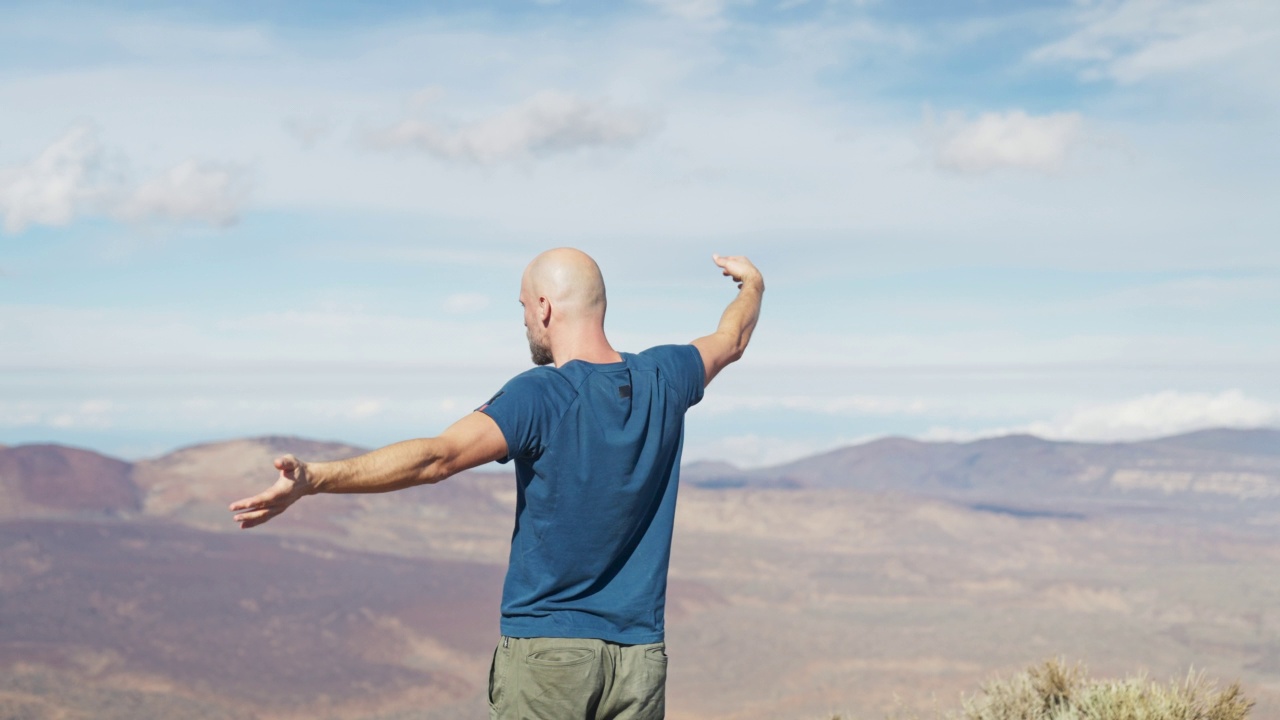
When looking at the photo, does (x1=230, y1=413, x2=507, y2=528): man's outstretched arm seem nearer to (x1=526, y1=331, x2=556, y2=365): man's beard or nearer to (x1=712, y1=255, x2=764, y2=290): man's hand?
(x1=526, y1=331, x2=556, y2=365): man's beard

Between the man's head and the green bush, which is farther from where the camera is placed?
the green bush

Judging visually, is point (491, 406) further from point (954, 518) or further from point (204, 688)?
point (954, 518)

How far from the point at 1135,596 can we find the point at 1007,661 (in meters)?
17.7

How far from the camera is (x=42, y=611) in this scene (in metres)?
43.5

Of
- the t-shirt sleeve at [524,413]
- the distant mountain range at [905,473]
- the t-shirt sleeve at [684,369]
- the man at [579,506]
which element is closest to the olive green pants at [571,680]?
the man at [579,506]

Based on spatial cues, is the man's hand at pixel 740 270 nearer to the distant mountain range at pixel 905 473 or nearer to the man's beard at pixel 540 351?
the man's beard at pixel 540 351

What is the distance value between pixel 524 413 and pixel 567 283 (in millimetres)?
504

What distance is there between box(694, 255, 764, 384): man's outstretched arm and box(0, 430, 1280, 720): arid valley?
52.0 feet

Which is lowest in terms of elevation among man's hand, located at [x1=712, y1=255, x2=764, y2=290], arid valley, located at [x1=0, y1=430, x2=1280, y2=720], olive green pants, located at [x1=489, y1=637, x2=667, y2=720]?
arid valley, located at [x1=0, y1=430, x2=1280, y2=720]

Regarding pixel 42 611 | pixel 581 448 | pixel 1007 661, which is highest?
pixel 581 448

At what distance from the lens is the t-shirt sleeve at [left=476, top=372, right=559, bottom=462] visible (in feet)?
10.2

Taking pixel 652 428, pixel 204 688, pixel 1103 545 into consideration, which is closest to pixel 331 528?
pixel 204 688

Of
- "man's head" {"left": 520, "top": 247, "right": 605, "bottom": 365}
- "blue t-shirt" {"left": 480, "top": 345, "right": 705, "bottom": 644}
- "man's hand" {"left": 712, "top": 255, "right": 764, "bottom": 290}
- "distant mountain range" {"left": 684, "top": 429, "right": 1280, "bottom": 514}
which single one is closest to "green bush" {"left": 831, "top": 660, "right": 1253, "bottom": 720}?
"man's hand" {"left": 712, "top": 255, "right": 764, "bottom": 290}

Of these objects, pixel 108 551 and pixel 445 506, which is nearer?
pixel 108 551
